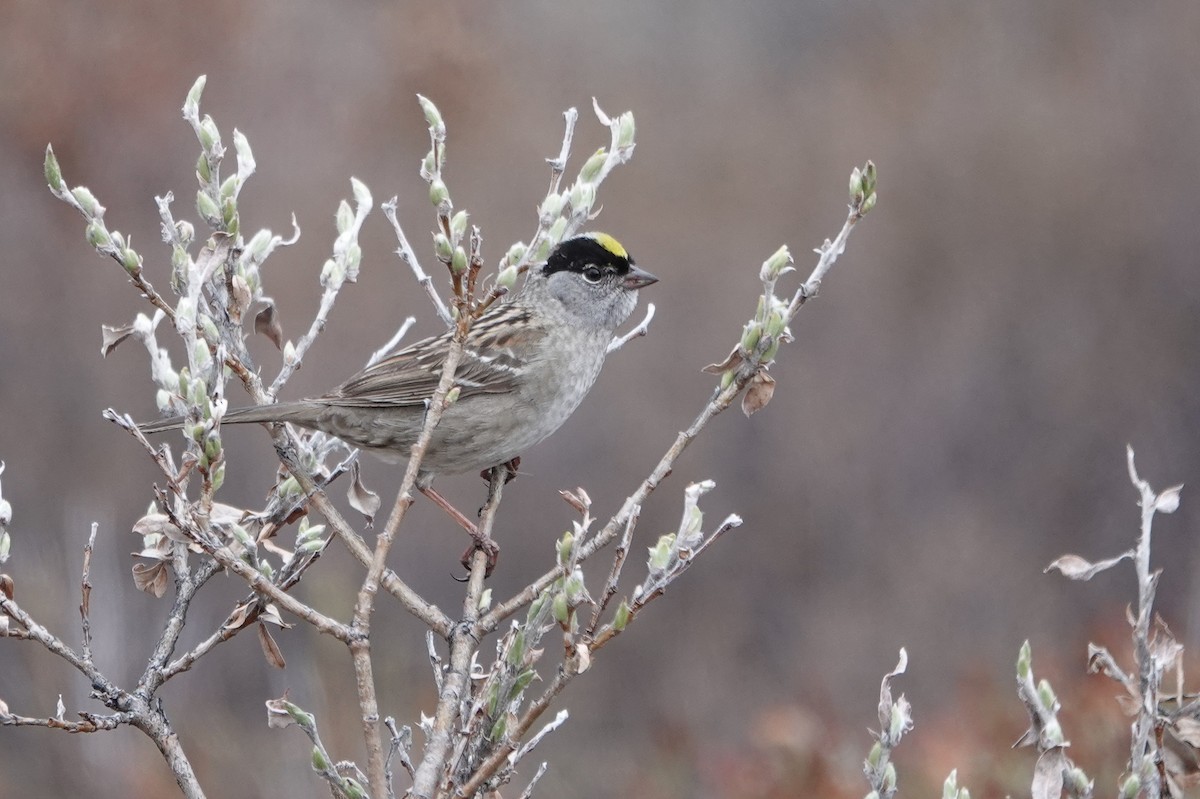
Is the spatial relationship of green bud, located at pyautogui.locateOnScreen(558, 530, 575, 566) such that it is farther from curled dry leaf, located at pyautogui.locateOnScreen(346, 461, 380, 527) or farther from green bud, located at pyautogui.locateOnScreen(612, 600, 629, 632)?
curled dry leaf, located at pyautogui.locateOnScreen(346, 461, 380, 527)

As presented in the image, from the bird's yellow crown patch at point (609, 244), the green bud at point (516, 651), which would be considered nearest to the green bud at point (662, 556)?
the green bud at point (516, 651)

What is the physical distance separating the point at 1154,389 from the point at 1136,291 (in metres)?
1.26

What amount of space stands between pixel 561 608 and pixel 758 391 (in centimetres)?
77

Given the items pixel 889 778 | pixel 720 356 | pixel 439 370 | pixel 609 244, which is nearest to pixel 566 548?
pixel 889 778

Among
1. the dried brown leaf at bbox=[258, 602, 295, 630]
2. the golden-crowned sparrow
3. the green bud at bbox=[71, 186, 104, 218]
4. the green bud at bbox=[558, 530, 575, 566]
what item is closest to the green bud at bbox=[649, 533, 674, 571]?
the green bud at bbox=[558, 530, 575, 566]

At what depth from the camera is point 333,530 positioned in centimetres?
271

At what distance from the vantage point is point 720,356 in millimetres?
12180

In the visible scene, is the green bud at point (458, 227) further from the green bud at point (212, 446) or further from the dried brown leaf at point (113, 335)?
the dried brown leaf at point (113, 335)

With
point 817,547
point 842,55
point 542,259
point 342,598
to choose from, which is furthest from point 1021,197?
point 542,259

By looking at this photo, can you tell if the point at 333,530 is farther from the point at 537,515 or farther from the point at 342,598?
the point at 537,515

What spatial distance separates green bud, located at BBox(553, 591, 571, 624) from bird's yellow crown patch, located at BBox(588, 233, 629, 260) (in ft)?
8.18

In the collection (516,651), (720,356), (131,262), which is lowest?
(516,651)

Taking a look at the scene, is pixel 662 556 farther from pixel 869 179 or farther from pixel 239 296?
pixel 239 296

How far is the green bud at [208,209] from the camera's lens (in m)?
2.69
